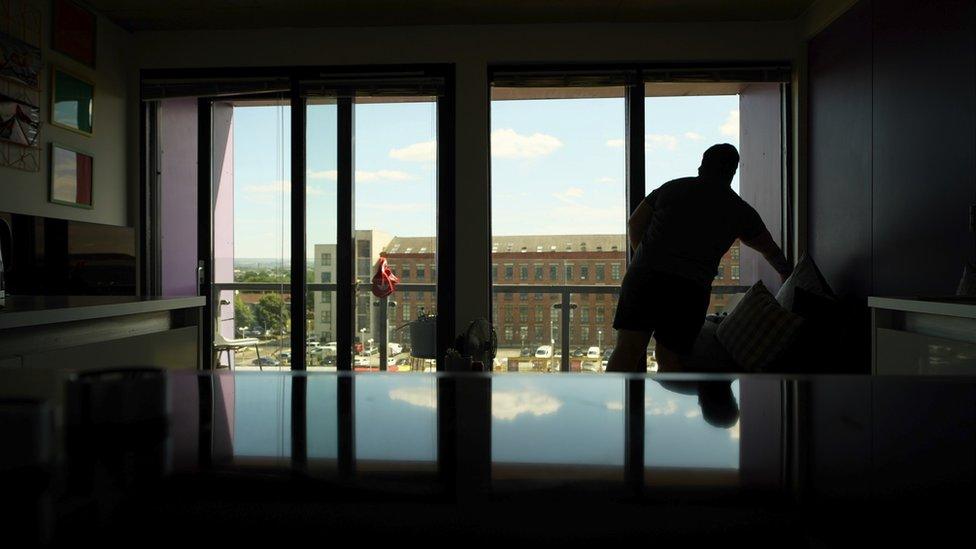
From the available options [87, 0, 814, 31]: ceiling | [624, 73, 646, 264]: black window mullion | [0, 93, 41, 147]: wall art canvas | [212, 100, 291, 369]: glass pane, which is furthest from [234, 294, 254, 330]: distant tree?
[624, 73, 646, 264]: black window mullion

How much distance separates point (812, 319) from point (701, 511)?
9.41 feet

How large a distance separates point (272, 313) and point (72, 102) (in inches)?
70.4

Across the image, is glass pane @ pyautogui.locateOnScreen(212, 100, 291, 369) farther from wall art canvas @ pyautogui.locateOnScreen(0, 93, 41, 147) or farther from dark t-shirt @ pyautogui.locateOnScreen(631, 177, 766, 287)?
dark t-shirt @ pyautogui.locateOnScreen(631, 177, 766, 287)

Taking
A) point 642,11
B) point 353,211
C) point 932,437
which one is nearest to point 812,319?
point 642,11

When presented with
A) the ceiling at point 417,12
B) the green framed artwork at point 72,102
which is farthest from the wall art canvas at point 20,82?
the ceiling at point 417,12

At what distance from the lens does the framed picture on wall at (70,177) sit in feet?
11.6

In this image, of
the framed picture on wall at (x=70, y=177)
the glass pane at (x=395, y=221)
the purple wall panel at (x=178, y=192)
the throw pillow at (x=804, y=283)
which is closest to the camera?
the throw pillow at (x=804, y=283)

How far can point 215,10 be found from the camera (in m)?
3.82

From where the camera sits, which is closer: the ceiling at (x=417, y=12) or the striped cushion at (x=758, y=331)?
the striped cushion at (x=758, y=331)

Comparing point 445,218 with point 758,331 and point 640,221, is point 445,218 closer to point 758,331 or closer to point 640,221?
point 640,221

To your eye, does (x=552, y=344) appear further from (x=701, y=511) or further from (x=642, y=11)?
(x=701, y=511)

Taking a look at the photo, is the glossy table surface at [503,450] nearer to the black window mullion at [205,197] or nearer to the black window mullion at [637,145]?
the black window mullion at [637,145]

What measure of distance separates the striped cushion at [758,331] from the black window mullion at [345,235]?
2417 millimetres

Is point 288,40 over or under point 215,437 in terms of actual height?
over
